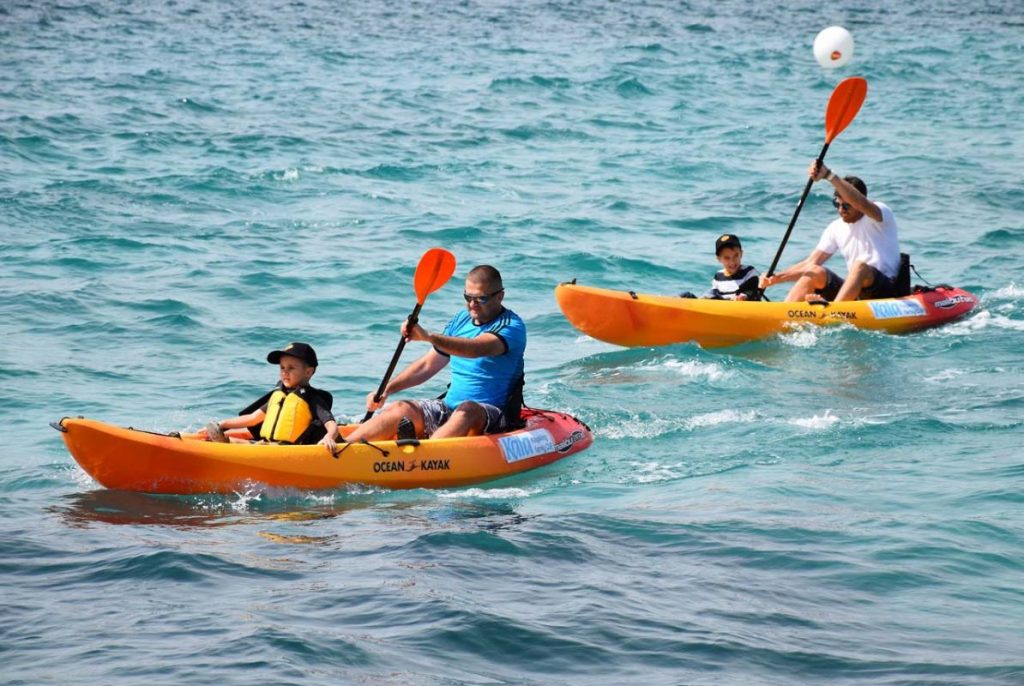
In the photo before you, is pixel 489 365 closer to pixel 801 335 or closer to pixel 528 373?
pixel 528 373

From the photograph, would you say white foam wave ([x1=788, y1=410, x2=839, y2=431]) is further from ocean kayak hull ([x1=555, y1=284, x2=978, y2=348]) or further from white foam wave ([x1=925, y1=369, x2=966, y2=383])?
ocean kayak hull ([x1=555, y1=284, x2=978, y2=348])

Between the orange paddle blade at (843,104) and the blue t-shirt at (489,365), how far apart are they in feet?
16.7

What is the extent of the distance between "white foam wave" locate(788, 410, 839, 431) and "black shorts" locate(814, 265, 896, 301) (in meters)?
2.81

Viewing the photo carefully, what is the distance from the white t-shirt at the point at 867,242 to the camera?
11.9 meters

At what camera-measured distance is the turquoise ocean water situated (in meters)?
5.75

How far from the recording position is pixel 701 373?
10977 millimetres

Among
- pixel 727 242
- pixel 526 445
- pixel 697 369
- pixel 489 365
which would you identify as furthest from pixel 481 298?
pixel 727 242

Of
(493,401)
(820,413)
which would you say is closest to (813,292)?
(820,413)

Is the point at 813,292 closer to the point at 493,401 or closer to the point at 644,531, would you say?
the point at 493,401

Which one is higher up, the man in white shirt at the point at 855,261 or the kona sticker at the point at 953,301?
the man in white shirt at the point at 855,261

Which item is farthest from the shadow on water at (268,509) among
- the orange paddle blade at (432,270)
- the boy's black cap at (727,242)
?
the boy's black cap at (727,242)

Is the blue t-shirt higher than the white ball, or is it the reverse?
the white ball

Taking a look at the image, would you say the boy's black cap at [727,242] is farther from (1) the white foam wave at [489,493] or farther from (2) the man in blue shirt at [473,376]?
(1) the white foam wave at [489,493]

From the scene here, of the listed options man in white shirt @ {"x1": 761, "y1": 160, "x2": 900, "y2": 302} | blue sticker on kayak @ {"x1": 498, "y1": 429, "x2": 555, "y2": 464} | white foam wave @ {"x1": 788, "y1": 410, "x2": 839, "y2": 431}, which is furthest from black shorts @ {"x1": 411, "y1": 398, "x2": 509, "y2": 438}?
man in white shirt @ {"x1": 761, "y1": 160, "x2": 900, "y2": 302}
